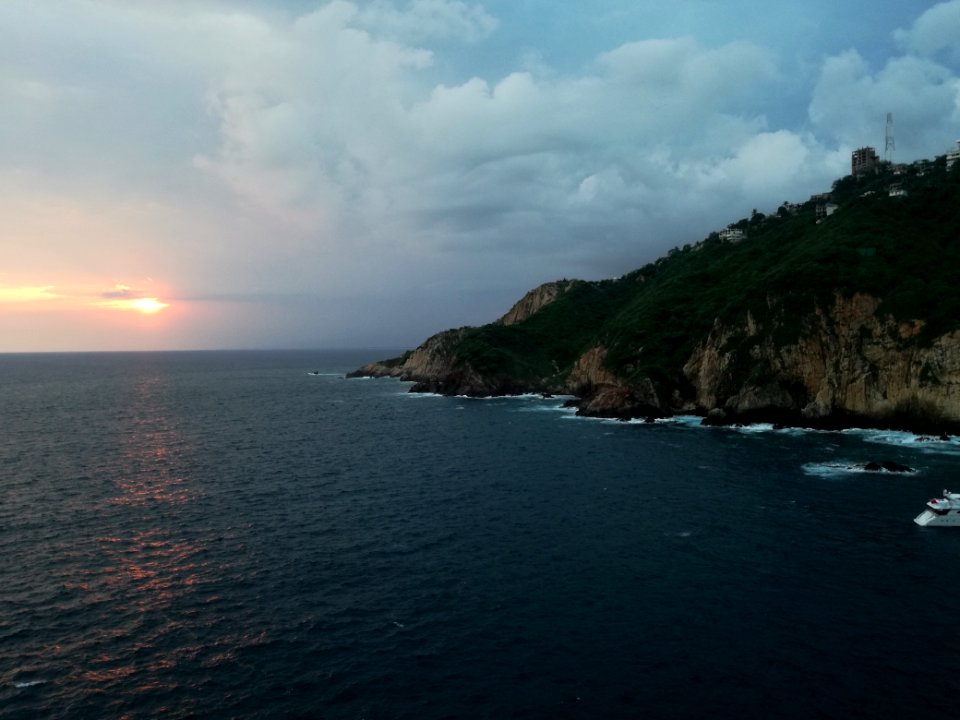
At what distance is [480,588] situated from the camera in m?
45.4

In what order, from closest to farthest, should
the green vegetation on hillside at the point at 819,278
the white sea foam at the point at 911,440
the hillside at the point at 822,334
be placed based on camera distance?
the white sea foam at the point at 911,440 → the hillside at the point at 822,334 → the green vegetation on hillside at the point at 819,278

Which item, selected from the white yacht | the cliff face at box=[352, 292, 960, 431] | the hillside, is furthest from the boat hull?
the cliff face at box=[352, 292, 960, 431]

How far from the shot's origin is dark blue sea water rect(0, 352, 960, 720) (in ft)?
107

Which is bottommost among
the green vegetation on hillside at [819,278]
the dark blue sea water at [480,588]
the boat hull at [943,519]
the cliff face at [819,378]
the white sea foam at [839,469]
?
the dark blue sea water at [480,588]

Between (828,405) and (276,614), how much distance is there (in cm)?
10807

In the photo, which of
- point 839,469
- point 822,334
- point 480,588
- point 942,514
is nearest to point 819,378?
point 822,334

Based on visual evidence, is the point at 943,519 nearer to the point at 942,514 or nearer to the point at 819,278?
the point at 942,514

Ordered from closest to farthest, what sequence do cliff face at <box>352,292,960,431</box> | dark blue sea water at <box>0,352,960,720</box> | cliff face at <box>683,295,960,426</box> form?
1. dark blue sea water at <box>0,352,960,720</box>
2. cliff face at <box>683,295,960,426</box>
3. cliff face at <box>352,292,960,431</box>

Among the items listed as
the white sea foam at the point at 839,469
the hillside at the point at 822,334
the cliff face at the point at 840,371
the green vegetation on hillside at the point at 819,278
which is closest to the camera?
the white sea foam at the point at 839,469

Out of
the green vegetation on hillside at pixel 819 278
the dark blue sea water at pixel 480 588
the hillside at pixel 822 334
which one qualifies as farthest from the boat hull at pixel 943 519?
the green vegetation on hillside at pixel 819 278

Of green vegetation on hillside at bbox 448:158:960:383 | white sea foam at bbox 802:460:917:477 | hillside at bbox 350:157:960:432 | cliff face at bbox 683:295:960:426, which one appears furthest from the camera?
green vegetation on hillside at bbox 448:158:960:383

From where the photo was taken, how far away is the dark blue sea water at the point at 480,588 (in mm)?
32688

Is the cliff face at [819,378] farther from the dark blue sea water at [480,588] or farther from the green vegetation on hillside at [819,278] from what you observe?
the dark blue sea water at [480,588]

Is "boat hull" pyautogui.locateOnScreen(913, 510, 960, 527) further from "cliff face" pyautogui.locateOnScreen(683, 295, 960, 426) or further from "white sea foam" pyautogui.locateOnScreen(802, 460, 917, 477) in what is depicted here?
"cliff face" pyautogui.locateOnScreen(683, 295, 960, 426)
